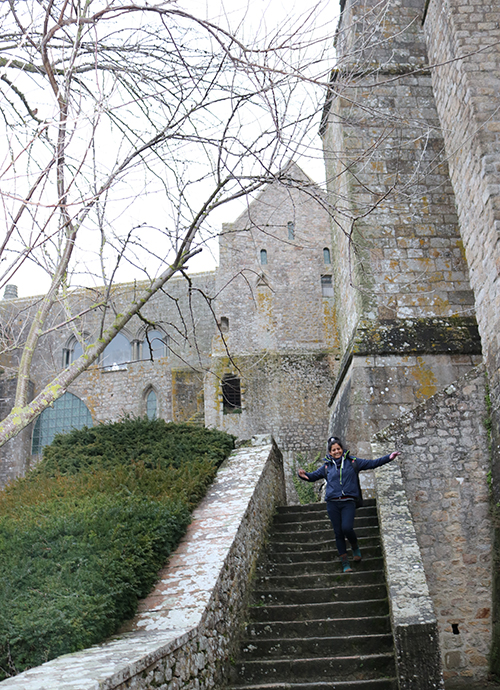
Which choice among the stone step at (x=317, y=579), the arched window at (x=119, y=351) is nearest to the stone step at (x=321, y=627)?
the stone step at (x=317, y=579)

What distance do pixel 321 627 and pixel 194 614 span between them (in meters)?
1.73

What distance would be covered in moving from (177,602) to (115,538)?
75cm

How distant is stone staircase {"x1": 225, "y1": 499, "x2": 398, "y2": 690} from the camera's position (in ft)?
17.0

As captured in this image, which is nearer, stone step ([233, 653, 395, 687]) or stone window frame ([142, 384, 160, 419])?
stone step ([233, 653, 395, 687])

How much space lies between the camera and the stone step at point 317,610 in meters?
5.93

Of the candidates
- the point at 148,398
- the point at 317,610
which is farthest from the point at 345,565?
the point at 148,398

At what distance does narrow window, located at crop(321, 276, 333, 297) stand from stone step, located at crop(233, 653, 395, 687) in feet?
57.9

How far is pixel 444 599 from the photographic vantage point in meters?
7.23

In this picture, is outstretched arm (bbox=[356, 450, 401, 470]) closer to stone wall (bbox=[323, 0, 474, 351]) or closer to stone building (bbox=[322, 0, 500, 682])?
stone building (bbox=[322, 0, 500, 682])

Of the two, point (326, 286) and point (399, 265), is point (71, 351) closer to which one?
point (326, 286)

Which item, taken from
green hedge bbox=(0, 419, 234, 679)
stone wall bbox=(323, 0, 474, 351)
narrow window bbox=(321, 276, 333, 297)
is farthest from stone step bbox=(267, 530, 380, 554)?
narrow window bbox=(321, 276, 333, 297)

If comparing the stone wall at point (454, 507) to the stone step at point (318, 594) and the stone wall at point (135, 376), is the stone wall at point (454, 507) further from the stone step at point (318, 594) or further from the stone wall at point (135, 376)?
the stone wall at point (135, 376)

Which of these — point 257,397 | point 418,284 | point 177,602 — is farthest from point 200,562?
point 257,397

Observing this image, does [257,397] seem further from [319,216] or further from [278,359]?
[319,216]
